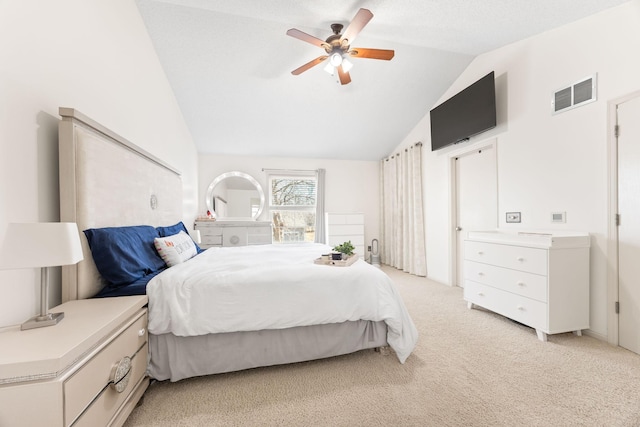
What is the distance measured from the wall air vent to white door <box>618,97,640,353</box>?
25 centimetres

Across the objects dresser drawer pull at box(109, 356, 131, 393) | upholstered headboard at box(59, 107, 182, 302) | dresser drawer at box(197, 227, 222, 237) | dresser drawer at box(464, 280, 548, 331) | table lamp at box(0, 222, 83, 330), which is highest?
upholstered headboard at box(59, 107, 182, 302)

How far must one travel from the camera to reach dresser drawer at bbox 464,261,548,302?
217cm

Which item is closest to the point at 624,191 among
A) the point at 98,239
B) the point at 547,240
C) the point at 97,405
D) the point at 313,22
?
the point at 547,240

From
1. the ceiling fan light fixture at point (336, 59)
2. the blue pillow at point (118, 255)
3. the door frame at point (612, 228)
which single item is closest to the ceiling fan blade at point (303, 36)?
the ceiling fan light fixture at point (336, 59)

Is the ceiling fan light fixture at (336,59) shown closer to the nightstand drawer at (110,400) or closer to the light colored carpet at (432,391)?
the light colored carpet at (432,391)

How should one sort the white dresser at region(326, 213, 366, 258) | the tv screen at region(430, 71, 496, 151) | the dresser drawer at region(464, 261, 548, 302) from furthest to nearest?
the white dresser at region(326, 213, 366, 258) < the tv screen at region(430, 71, 496, 151) < the dresser drawer at region(464, 261, 548, 302)

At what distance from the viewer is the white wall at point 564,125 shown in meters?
2.09

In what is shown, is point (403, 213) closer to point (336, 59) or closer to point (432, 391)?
point (336, 59)

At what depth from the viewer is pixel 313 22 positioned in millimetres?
2523

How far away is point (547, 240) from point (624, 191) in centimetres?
65

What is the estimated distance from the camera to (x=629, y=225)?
1993mm

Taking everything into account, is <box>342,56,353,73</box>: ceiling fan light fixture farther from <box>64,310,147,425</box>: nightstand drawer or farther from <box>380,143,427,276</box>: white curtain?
<box>64,310,147,425</box>: nightstand drawer

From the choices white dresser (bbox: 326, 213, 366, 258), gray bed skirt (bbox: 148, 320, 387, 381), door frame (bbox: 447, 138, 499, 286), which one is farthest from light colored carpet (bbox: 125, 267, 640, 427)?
white dresser (bbox: 326, 213, 366, 258)

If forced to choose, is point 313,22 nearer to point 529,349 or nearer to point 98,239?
point 98,239
